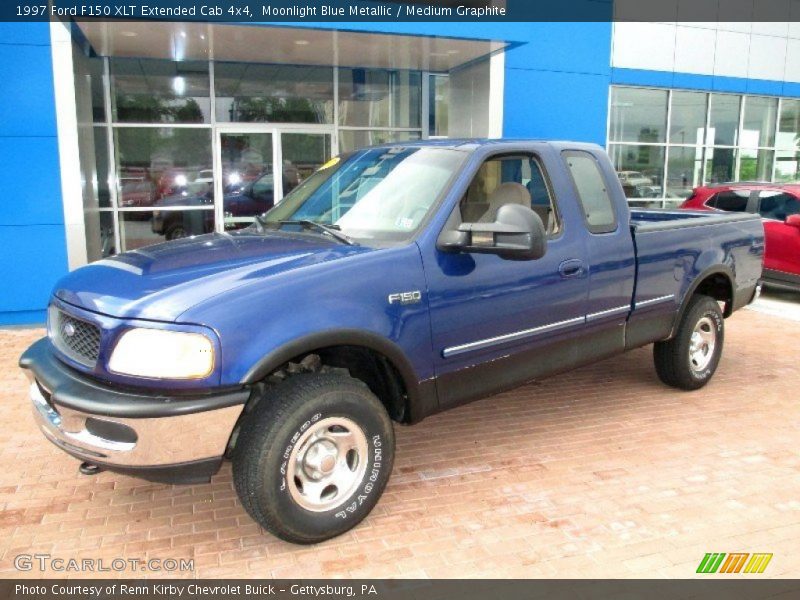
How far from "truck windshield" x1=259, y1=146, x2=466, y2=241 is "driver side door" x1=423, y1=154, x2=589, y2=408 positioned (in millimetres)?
218

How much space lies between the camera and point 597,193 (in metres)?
4.85

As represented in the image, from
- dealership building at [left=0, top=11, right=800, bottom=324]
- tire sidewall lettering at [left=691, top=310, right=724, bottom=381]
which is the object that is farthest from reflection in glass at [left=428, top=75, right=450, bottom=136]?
tire sidewall lettering at [left=691, top=310, right=724, bottom=381]

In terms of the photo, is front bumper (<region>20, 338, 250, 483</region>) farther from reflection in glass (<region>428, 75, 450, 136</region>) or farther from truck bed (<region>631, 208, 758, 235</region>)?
reflection in glass (<region>428, 75, 450, 136</region>)

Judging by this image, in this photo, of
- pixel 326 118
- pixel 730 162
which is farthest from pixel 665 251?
pixel 730 162

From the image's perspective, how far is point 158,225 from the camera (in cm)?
1158

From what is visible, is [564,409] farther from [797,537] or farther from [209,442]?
[209,442]

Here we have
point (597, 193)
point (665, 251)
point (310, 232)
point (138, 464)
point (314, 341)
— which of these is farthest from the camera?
point (665, 251)

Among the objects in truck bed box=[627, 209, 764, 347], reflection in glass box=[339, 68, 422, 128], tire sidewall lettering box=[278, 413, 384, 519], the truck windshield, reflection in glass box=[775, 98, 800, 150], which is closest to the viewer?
tire sidewall lettering box=[278, 413, 384, 519]

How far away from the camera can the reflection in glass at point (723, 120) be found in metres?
16.0

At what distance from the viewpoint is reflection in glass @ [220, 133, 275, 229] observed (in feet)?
38.7

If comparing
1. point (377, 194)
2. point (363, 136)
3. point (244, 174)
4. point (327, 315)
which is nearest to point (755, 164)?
point (363, 136)

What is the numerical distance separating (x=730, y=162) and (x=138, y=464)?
17.1m

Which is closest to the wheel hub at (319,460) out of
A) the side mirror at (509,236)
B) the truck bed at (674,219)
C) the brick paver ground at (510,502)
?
the brick paver ground at (510,502)

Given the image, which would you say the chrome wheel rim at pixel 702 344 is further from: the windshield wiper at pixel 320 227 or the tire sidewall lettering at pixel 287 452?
the tire sidewall lettering at pixel 287 452
